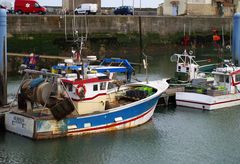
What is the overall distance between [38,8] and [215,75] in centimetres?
2133

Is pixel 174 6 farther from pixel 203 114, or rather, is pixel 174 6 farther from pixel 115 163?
pixel 115 163

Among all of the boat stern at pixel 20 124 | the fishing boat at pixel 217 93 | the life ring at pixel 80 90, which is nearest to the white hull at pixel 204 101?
the fishing boat at pixel 217 93

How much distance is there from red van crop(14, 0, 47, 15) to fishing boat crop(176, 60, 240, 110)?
20.7 meters

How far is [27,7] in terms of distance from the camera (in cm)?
4131

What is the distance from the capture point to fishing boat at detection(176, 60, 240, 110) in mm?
22875

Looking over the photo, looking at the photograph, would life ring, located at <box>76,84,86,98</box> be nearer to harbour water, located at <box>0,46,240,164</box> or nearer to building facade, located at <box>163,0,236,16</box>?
harbour water, located at <box>0,46,240,164</box>

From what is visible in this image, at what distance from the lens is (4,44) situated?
20250mm

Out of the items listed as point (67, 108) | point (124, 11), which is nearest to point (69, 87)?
point (67, 108)

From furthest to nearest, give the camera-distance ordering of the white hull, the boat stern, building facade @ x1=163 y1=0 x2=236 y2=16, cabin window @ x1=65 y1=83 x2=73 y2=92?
building facade @ x1=163 y1=0 x2=236 y2=16 < the white hull < cabin window @ x1=65 y1=83 x2=73 y2=92 < the boat stern

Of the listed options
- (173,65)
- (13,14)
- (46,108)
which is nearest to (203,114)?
(46,108)

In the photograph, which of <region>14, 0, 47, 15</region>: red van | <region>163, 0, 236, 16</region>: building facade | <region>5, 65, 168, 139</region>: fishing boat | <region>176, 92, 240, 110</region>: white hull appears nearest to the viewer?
<region>5, 65, 168, 139</region>: fishing boat

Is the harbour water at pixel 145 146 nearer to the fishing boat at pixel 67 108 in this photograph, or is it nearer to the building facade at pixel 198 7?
the fishing boat at pixel 67 108

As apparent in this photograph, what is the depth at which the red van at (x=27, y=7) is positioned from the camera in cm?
4122

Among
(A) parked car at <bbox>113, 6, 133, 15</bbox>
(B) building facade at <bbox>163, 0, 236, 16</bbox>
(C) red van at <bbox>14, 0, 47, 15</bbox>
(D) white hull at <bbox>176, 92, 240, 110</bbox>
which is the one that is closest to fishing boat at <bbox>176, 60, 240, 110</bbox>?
(D) white hull at <bbox>176, 92, 240, 110</bbox>
